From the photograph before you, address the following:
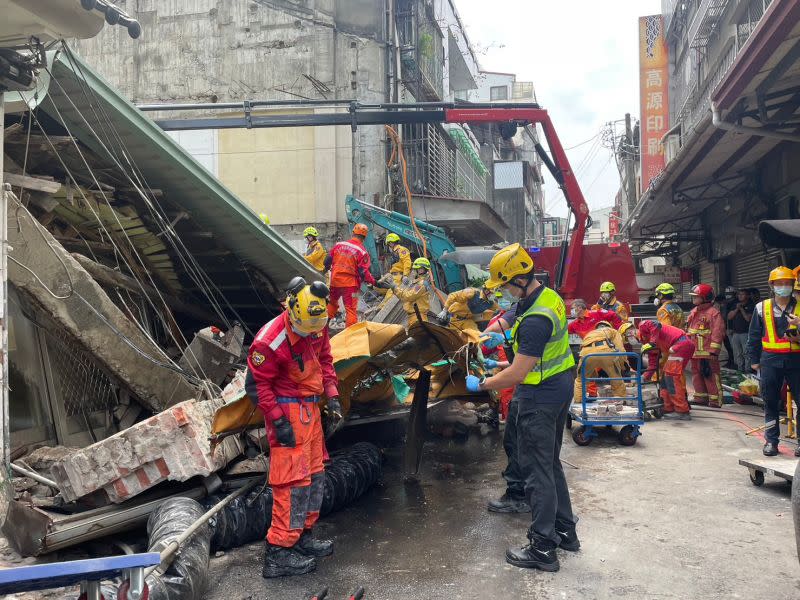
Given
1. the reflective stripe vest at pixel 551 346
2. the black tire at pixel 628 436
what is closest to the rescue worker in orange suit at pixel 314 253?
the black tire at pixel 628 436

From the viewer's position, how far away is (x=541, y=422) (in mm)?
4008

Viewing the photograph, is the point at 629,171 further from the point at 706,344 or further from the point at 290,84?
the point at 706,344

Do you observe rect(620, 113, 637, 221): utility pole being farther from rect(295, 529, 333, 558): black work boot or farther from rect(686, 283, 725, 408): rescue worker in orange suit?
rect(295, 529, 333, 558): black work boot

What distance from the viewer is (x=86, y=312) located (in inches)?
213

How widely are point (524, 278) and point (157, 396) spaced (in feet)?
11.8

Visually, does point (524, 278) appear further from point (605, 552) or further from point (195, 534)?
point (195, 534)

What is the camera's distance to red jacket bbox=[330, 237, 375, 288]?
28.7 feet

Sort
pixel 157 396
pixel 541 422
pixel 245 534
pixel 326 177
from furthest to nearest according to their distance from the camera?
pixel 326 177
pixel 157 396
pixel 245 534
pixel 541 422

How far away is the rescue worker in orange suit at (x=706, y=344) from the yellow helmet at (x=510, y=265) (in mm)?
6279

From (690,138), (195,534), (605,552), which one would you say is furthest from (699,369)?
(195,534)

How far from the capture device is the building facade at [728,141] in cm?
718

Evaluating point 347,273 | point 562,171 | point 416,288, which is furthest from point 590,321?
point 562,171

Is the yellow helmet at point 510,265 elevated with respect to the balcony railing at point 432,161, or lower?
lower

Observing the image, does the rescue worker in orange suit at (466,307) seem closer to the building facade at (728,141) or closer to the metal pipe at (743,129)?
the metal pipe at (743,129)
